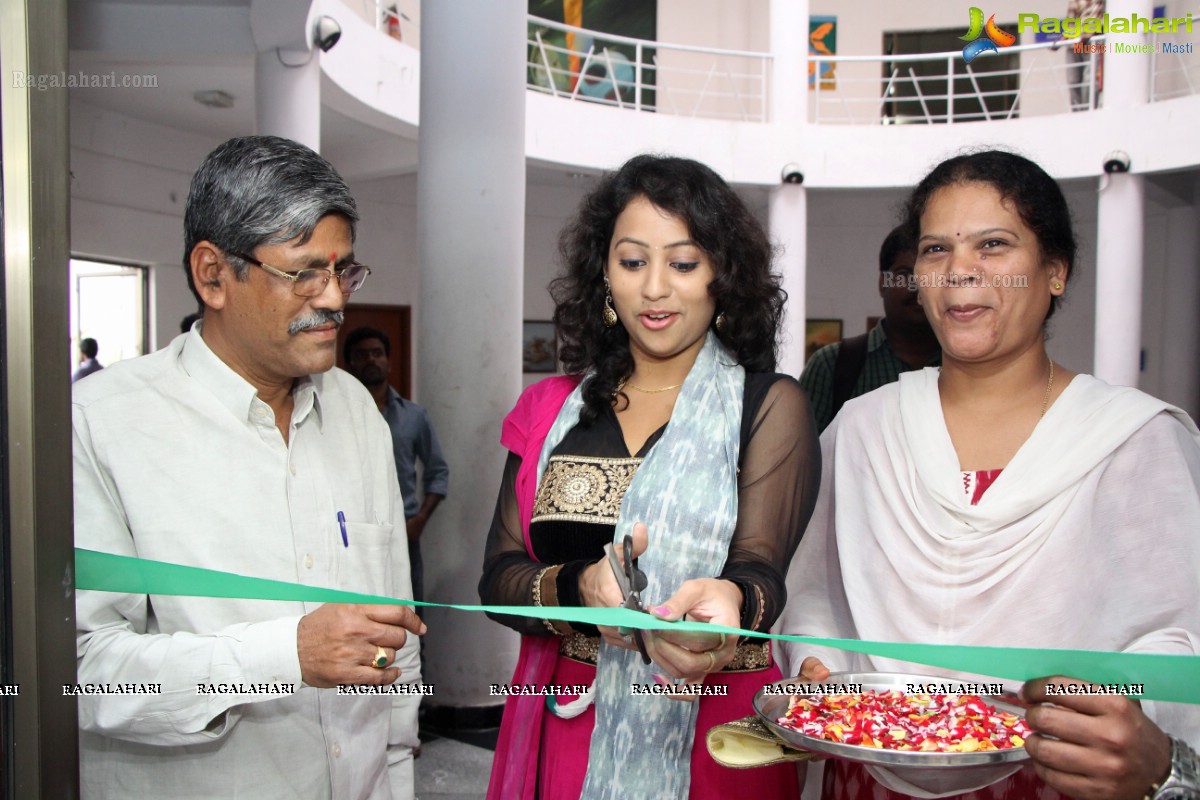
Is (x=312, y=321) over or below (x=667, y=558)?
over

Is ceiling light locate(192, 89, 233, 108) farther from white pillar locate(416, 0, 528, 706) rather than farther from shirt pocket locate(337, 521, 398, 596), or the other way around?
shirt pocket locate(337, 521, 398, 596)

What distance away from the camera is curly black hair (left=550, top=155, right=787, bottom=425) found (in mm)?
1994

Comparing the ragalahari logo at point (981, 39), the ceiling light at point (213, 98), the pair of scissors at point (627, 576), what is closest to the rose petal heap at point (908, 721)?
the pair of scissors at point (627, 576)

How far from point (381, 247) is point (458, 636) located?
7.75 meters

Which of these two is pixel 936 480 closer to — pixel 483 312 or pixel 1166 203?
pixel 483 312

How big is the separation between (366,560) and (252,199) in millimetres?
698

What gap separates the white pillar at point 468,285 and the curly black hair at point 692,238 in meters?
2.15

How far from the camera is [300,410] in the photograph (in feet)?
6.18

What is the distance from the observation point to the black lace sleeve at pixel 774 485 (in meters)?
1.84

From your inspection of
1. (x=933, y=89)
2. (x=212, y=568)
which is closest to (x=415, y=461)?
(x=212, y=568)

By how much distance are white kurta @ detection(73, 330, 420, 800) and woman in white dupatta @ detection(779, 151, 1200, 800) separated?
35.0 inches

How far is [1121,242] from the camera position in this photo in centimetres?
1041

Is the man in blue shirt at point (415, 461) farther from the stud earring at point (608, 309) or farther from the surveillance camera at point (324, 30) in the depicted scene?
the stud earring at point (608, 309)

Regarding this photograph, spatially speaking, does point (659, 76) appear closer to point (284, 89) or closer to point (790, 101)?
point (790, 101)
